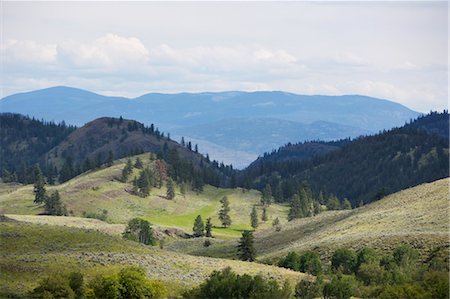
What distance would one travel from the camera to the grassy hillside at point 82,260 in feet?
234

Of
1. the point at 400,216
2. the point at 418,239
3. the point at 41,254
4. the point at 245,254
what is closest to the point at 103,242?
the point at 41,254

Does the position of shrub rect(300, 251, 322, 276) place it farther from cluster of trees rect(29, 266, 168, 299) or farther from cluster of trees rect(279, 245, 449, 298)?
cluster of trees rect(29, 266, 168, 299)

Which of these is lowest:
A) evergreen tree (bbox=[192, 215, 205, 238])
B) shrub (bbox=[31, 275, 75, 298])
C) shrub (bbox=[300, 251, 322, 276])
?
evergreen tree (bbox=[192, 215, 205, 238])

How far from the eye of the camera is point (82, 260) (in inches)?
3093

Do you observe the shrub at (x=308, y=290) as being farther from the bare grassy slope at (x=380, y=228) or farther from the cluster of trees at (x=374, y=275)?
the bare grassy slope at (x=380, y=228)

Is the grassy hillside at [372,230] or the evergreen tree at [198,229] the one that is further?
the evergreen tree at [198,229]

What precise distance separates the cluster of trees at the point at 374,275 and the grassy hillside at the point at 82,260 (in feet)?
26.2

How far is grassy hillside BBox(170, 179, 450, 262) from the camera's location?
9794cm

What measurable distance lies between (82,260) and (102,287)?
58.9 ft

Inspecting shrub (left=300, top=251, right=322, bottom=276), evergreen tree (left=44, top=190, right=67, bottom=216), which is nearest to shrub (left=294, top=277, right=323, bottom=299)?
shrub (left=300, top=251, right=322, bottom=276)

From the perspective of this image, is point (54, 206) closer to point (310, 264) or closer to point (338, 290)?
Result: point (310, 264)

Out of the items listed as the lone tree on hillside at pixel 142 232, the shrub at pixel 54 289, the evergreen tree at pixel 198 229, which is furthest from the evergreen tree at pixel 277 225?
the shrub at pixel 54 289

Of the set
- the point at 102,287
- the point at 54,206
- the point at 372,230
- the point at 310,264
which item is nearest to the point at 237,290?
the point at 102,287

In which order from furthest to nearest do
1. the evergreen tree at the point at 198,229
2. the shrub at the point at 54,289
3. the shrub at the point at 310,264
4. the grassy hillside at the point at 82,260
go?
the evergreen tree at the point at 198,229, the shrub at the point at 310,264, the grassy hillside at the point at 82,260, the shrub at the point at 54,289
